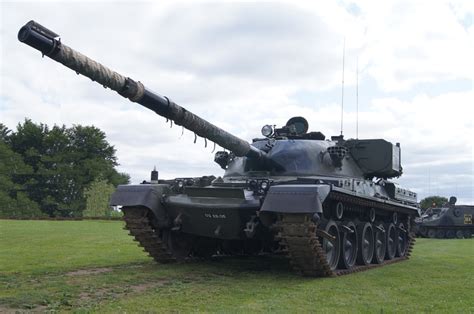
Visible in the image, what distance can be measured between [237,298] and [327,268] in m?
3.01

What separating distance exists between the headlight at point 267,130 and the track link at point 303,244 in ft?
11.6

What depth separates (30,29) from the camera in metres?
7.59

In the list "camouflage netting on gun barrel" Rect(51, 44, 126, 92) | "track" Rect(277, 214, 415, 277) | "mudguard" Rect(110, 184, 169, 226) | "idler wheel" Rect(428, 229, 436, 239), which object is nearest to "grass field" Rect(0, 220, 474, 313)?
"track" Rect(277, 214, 415, 277)

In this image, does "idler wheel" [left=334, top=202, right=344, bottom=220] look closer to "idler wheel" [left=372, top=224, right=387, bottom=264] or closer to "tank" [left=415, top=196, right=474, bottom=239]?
"idler wheel" [left=372, top=224, right=387, bottom=264]

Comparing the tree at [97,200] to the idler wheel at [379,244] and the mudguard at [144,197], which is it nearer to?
the idler wheel at [379,244]

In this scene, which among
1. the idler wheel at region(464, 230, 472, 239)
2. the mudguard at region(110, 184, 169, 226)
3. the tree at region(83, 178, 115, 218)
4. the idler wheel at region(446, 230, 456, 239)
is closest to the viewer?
the mudguard at region(110, 184, 169, 226)

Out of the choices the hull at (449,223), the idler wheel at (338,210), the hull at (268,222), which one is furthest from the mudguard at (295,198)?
the hull at (449,223)

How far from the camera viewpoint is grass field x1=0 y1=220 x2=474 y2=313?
7883 mm

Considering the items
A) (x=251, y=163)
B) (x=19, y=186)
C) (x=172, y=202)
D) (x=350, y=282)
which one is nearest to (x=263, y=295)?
(x=350, y=282)

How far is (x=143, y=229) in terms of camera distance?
1227cm

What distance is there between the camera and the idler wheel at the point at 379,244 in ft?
48.2

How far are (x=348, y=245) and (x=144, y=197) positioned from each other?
456cm

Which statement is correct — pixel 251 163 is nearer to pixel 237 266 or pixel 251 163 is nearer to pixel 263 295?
pixel 237 266

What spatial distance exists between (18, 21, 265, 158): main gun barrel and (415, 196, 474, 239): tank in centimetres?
2527
